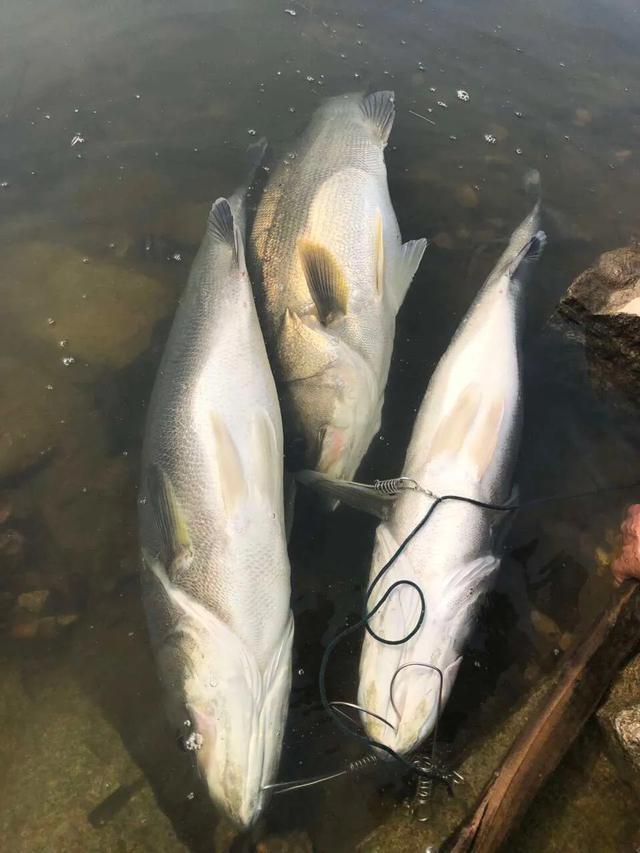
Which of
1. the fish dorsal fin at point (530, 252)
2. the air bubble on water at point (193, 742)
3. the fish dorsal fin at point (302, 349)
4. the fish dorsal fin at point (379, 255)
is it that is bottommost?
the air bubble on water at point (193, 742)

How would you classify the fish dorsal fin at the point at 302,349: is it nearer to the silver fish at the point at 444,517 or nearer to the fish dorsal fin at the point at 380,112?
the silver fish at the point at 444,517

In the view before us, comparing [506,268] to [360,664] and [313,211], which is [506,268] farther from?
[360,664]

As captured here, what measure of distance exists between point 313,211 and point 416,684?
2.87m

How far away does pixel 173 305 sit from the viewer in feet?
13.9

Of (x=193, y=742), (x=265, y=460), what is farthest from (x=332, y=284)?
(x=193, y=742)

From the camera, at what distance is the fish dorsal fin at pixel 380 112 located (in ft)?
14.8

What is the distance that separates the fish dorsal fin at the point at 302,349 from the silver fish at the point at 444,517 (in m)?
0.61

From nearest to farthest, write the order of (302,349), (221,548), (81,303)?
(221,548)
(302,349)
(81,303)

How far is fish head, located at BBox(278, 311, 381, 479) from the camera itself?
3197mm

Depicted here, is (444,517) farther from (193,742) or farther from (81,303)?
(81,303)

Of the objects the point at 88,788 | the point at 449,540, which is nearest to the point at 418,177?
the point at 449,540

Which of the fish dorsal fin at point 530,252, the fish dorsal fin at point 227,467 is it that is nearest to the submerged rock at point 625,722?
the fish dorsal fin at point 227,467

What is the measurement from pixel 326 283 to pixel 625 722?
2.60m

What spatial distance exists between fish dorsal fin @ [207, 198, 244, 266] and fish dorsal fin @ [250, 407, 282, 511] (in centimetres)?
118
